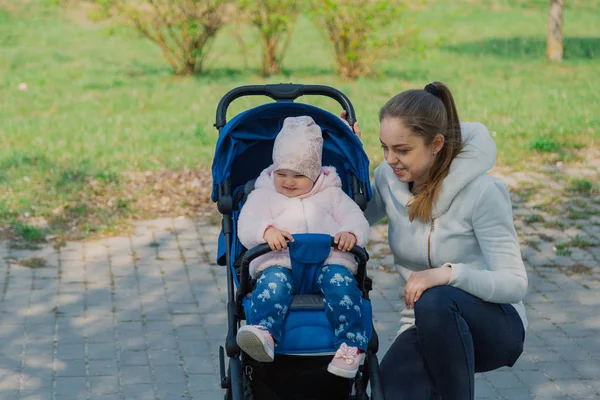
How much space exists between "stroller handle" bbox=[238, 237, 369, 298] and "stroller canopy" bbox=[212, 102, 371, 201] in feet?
1.38

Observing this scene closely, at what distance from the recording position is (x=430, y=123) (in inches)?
152

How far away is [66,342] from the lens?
580cm

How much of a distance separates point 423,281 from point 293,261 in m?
0.53

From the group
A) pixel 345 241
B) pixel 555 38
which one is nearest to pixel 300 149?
pixel 345 241

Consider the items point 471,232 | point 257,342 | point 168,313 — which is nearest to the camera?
point 257,342

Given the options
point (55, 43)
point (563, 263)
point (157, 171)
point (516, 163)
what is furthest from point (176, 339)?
point (55, 43)

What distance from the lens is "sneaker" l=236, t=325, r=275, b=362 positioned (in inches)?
143

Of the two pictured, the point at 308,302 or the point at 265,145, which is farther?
the point at 265,145

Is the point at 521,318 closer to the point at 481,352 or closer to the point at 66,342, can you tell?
the point at 481,352

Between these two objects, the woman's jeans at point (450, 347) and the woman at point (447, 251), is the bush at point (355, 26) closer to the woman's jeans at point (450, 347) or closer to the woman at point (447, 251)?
the woman at point (447, 251)

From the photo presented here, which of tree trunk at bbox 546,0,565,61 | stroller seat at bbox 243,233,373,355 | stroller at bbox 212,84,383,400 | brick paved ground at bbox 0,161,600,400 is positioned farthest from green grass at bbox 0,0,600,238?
stroller seat at bbox 243,233,373,355

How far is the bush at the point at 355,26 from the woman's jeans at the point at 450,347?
10633 mm

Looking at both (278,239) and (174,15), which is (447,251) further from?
(174,15)

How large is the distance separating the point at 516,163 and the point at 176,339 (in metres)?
5.26
